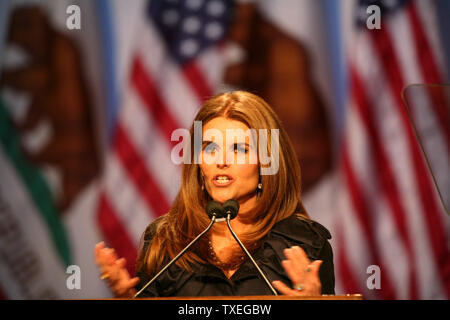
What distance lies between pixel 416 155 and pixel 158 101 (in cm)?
123

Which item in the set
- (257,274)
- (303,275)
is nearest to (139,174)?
(257,274)

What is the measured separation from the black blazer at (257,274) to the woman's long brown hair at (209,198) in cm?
3

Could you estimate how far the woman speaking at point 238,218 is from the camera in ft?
5.60

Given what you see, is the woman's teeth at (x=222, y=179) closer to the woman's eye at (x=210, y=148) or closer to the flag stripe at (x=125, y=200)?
the woman's eye at (x=210, y=148)

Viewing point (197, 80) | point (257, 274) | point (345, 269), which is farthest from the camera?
point (197, 80)

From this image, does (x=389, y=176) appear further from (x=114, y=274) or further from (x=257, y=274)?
(x=114, y=274)

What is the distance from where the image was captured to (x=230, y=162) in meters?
1.74

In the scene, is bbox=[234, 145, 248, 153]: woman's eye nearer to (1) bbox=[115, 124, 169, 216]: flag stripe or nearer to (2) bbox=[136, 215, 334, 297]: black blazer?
(2) bbox=[136, 215, 334, 297]: black blazer

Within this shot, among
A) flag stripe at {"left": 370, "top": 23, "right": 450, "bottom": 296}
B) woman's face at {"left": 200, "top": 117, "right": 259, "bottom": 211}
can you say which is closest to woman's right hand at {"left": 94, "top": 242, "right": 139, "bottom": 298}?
woman's face at {"left": 200, "top": 117, "right": 259, "bottom": 211}

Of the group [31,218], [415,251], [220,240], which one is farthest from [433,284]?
[31,218]

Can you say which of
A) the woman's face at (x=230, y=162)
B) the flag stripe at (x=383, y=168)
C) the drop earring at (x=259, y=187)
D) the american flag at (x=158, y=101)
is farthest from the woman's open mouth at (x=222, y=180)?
the flag stripe at (x=383, y=168)

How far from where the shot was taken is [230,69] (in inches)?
109

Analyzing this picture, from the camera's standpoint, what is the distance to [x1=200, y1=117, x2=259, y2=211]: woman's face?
1.74m
